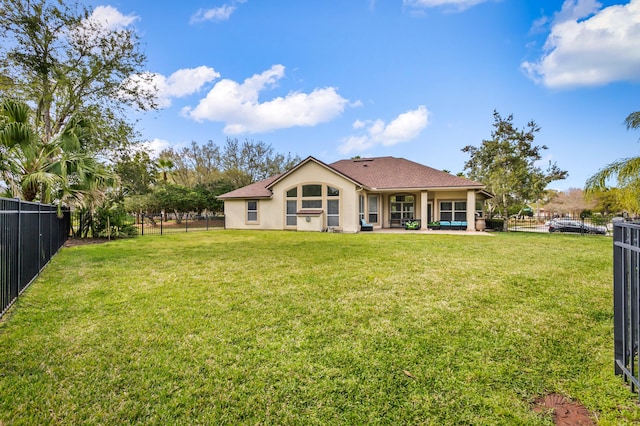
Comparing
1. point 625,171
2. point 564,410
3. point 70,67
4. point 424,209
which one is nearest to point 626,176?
point 625,171

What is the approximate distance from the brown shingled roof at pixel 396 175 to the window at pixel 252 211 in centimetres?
633

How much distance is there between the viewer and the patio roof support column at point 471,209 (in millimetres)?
18219

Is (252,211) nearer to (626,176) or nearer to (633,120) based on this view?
(626,176)

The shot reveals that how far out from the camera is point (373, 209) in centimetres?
2131

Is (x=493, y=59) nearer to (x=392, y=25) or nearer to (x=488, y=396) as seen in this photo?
(x=392, y=25)

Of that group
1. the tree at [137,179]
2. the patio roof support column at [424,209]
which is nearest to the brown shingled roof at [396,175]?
the patio roof support column at [424,209]

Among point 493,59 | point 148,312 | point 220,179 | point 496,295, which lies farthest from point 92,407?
point 220,179

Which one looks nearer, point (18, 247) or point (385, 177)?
point (18, 247)

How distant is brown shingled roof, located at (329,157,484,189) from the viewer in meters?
18.9

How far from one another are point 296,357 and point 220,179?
3181 centimetres

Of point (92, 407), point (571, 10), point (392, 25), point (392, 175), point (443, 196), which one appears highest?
point (392, 25)

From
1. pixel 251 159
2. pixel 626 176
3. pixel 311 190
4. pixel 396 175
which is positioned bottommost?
pixel 626 176

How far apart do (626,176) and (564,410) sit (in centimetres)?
883

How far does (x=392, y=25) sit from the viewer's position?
14.2 metres
